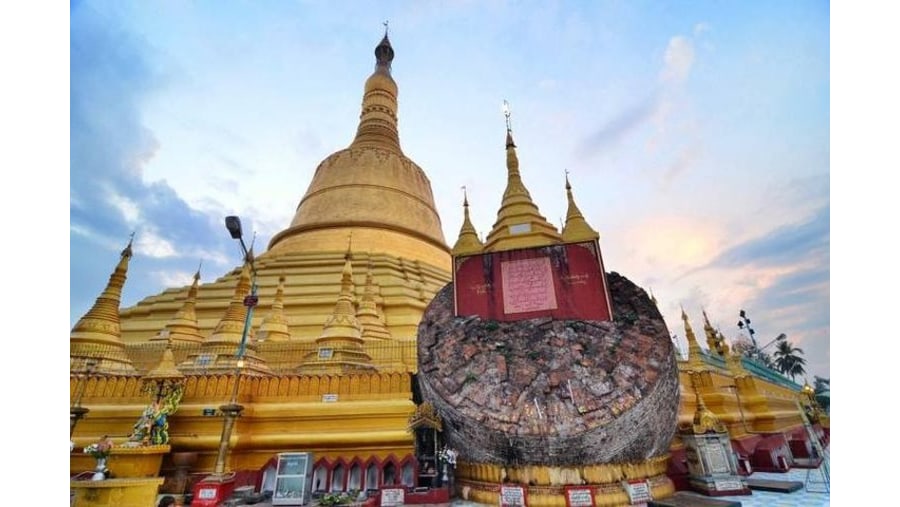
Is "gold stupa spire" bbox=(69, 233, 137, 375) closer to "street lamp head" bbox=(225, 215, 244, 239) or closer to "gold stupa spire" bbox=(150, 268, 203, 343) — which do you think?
"gold stupa spire" bbox=(150, 268, 203, 343)

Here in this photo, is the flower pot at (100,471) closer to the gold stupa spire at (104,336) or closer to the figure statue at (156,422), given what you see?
the figure statue at (156,422)

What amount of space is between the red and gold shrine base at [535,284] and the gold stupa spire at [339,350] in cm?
320

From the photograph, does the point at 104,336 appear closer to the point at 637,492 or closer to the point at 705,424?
the point at 637,492

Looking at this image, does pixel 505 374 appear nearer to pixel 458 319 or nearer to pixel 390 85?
pixel 458 319

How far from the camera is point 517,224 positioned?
32.2 ft

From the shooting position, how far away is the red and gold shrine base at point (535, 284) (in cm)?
745

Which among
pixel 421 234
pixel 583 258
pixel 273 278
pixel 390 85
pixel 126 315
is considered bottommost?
pixel 583 258

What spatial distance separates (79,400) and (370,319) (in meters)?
6.50

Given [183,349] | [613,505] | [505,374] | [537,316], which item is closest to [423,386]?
[505,374]

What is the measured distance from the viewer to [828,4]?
16.6 feet

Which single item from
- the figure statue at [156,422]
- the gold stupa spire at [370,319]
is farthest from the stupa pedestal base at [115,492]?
the gold stupa spire at [370,319]

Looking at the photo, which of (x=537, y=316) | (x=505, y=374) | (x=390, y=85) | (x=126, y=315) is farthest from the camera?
(x=390, y=85)

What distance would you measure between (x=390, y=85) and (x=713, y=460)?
84.0ft

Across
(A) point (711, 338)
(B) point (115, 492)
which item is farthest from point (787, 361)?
(B) point (115, 492)
